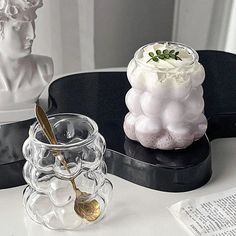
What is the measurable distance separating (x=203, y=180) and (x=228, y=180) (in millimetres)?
47

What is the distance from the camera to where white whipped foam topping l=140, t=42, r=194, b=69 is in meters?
0.89

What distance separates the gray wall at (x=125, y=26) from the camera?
1472mm

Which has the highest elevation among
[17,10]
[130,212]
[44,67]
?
[17,10]

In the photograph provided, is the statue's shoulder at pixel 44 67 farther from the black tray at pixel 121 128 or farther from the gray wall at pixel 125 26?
the gray wall at pixel 125 26

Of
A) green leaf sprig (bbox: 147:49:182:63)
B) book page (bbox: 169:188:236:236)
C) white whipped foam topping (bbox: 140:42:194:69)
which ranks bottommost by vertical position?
book page (bbox: 169:188:236:236)

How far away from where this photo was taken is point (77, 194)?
85cm

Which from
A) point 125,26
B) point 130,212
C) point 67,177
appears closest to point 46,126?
point 67,177

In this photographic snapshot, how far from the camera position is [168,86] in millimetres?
883

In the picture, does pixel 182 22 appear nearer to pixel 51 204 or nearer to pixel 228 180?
pixel 228 180

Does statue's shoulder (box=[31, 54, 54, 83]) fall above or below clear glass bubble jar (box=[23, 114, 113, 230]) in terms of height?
above

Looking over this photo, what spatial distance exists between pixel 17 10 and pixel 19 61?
4.3 inches

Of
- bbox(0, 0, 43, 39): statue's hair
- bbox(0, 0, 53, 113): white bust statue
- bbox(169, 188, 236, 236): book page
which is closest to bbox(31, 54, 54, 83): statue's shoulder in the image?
bbox(0, 0, 53, 113): white bust statue

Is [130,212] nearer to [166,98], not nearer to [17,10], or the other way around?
[166,98]

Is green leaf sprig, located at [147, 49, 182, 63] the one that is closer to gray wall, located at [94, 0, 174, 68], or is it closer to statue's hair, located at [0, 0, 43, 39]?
statue's hair, located at [0, 0, 43, 39]
